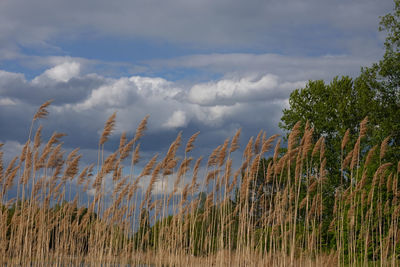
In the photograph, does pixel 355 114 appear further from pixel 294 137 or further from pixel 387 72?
pixel 294 137

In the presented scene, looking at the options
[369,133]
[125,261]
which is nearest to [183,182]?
[125,261]

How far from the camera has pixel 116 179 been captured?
33.0 ft

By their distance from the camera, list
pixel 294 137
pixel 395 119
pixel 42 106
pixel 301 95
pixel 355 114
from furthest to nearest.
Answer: pixel 301 95, pixel 355 114, pixel 395 119, pixel 42 106, pixel 294 137

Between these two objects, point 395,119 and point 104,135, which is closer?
point 104,135

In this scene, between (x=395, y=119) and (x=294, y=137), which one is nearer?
(x=294, y=137)

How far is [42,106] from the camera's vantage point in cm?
991

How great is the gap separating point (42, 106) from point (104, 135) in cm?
163

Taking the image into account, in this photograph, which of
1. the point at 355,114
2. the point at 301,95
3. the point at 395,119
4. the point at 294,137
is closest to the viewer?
the point at 294,137

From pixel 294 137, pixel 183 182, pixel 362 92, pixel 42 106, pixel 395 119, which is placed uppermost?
pixel 362 92

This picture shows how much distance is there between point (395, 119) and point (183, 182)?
48.5 ft

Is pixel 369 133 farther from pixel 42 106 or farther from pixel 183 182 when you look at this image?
pixel 42 106

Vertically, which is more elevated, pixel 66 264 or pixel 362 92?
pixel 362 92

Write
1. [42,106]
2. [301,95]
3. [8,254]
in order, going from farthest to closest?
[301,95], [8,254], [42,106]

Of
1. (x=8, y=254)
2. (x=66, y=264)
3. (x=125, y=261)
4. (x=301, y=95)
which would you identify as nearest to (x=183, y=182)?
(x=125, y=261)
